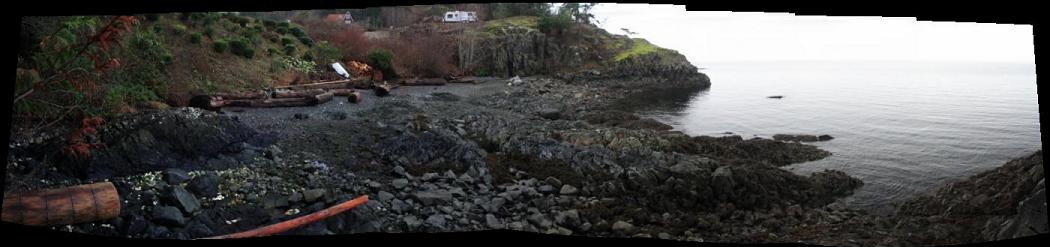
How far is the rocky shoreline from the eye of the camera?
10.4 feet

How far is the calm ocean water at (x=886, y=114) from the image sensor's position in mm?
3205

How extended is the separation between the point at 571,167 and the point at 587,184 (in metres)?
0.13

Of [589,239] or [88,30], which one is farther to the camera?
[88,30]

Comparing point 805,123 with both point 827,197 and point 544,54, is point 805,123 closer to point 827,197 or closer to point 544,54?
point 827,197

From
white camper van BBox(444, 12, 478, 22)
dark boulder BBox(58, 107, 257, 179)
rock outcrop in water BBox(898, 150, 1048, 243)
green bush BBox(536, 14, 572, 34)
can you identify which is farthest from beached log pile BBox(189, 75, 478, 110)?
rock outcrop in water BBox(898, 150, 1048, 243)

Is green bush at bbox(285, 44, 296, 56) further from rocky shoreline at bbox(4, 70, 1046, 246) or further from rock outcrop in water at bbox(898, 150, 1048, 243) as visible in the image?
rock outcrop in water at bbox(898, 150, 1048, 243)

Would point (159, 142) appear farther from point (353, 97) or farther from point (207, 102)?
point (353, 97)

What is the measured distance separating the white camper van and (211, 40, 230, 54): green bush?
3.92 ft

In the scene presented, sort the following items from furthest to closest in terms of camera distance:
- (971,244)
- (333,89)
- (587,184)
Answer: (333,89)
(587,184)
(971,244)

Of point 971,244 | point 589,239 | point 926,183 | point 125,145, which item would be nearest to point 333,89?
point 125,145

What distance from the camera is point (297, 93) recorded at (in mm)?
3648

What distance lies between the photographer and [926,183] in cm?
318

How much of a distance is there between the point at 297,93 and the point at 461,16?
0.99 m

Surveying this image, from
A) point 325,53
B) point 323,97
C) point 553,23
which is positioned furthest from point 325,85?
point 553,23
